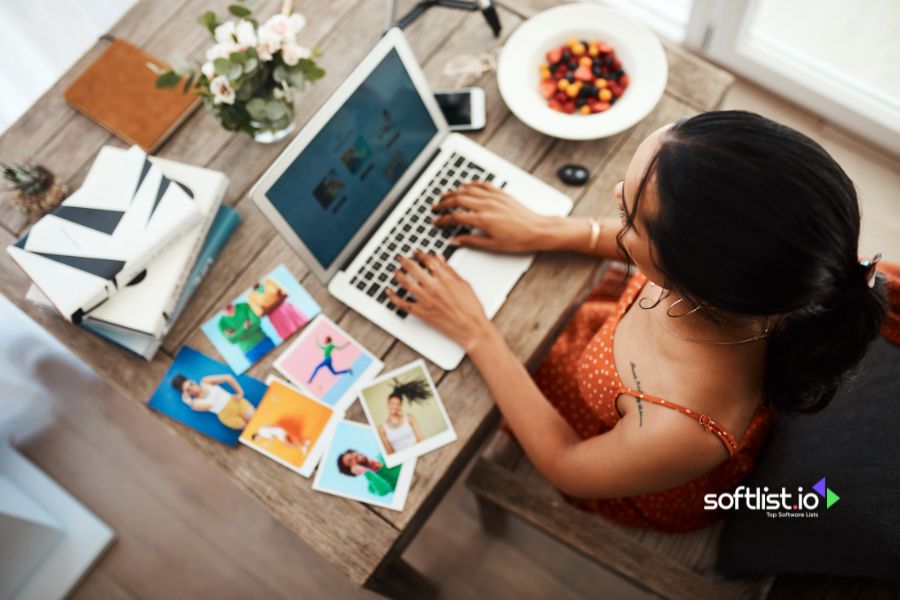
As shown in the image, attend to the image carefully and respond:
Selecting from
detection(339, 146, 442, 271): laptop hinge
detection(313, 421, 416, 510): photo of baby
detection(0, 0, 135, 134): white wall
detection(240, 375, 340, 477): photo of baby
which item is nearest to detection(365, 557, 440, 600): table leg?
detection(313, 421, 416, 510): photo of baby

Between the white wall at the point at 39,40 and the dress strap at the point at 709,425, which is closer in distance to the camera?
the dress strap at the point at 709,425

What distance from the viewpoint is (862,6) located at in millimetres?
2145

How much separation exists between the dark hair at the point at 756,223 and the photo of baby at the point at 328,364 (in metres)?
0.59

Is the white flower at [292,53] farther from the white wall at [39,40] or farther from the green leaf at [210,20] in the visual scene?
the white wall at [39,40]

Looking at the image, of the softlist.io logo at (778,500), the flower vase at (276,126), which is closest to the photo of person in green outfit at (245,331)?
the flower vase at (276,126)

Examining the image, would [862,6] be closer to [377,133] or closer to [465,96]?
[465,96]

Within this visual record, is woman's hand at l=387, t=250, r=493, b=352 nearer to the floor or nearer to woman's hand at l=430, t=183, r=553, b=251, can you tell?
woman's hand at l=430, t=183, r=553, b=251

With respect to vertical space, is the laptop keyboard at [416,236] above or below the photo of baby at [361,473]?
above

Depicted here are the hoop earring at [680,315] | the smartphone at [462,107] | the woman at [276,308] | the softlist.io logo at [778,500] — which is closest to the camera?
the hoop earring at [680,315]

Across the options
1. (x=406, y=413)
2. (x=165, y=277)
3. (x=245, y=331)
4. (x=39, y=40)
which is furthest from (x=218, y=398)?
(x=39, y=40)

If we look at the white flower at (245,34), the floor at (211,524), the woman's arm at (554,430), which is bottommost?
the floor at (211,524)

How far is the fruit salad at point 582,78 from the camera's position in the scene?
1.30 m

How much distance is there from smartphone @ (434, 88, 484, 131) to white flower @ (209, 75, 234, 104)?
42cm

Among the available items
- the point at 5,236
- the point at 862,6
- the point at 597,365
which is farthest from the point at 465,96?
the point at 862,6
